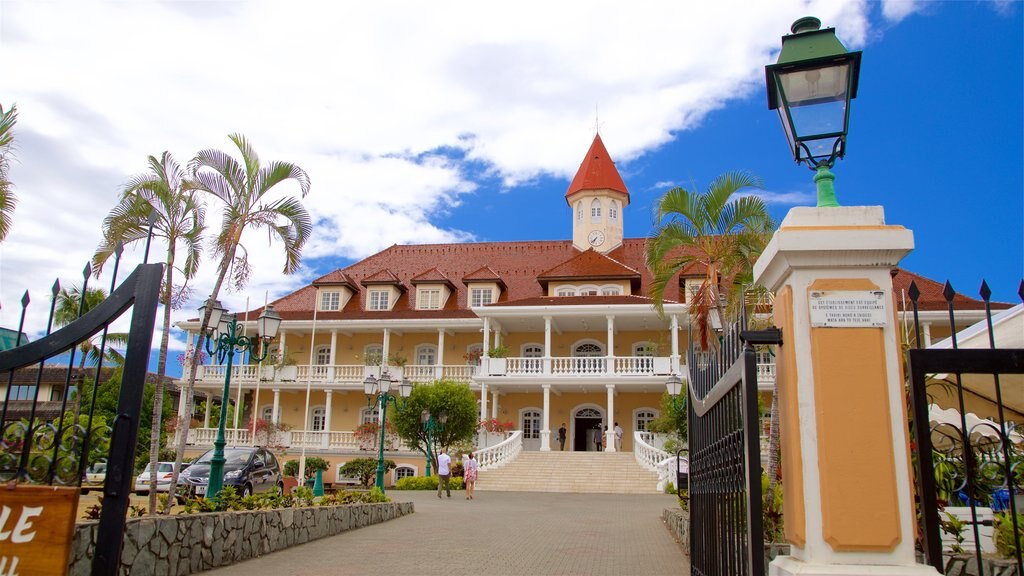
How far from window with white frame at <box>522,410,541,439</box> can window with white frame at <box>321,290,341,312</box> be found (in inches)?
433

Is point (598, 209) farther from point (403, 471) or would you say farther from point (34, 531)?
point (34, 531)

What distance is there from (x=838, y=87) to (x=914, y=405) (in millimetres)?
1624

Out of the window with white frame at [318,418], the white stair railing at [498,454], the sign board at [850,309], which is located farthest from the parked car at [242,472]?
the window with white frame at [318,418]

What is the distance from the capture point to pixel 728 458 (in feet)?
12.7

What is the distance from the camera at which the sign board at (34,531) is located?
12.1 ft

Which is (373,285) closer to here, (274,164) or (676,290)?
(676,290)

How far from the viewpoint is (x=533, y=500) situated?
2162 cm

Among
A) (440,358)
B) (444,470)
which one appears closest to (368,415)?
(440,358)

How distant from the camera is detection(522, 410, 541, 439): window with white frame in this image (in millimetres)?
34772

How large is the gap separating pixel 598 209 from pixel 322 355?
626 inches

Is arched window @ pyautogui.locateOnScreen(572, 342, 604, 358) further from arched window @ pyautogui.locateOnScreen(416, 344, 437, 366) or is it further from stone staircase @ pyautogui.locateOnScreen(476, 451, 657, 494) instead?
stone staircase @ pyautogui.locateOnScreen(476, 451, 657, 494)

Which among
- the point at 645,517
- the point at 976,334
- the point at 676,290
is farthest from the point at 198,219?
the point at 676,290

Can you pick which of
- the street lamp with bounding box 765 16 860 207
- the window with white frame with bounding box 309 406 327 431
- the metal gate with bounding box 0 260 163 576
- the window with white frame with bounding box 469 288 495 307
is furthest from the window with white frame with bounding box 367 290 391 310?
the street lamp with bounding box 765 16 860 207

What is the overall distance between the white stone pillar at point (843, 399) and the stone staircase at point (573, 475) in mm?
21837
